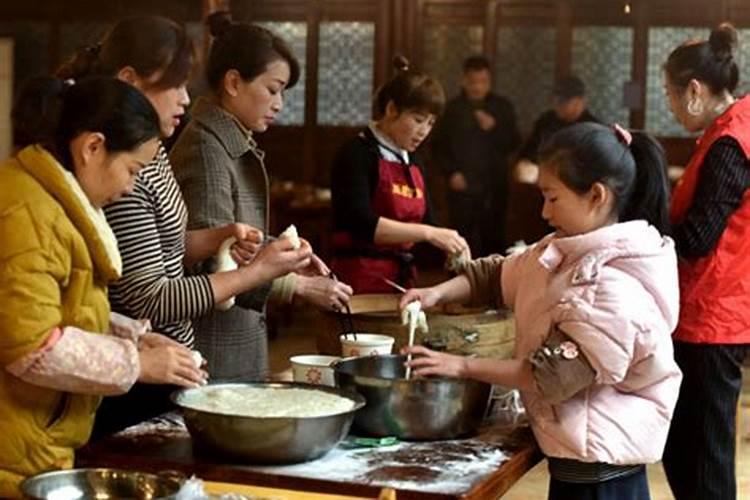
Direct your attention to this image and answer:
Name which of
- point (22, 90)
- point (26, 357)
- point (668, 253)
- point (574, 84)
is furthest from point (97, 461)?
point (574, 84)

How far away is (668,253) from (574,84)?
6579mm

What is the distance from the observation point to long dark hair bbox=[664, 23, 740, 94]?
11.8ft

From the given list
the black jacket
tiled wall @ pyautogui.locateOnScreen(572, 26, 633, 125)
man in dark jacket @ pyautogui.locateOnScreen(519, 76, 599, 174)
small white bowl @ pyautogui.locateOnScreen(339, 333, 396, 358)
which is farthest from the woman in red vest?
tiled wall @ pyautogui.locateOnScreen(572, 26, 633, 125)

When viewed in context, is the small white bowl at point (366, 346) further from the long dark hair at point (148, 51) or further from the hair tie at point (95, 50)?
the hair tie at point (95, 50)

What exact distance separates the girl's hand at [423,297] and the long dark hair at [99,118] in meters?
0.82

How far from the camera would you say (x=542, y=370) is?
2.41 m

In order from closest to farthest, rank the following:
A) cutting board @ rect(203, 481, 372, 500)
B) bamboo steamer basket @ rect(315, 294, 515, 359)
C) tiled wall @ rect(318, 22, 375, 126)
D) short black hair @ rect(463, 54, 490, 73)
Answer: cutting board @ rect(203, 481, 372, 500) → bamboo steamer basket @ rect(315, 294, 515, 359) → short black hair @ rect(463, 54, 490, 73) → tiled wall @ rect(318, 22, 375, 126)

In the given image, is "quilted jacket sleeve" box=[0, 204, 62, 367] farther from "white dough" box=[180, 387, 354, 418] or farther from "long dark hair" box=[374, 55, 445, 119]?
"long dark hair" box=[374, 55, 445, 119]

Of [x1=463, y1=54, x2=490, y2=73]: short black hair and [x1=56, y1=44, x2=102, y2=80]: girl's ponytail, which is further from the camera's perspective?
[x1=463, y1=54, x2=490, y2=73]: short black hair

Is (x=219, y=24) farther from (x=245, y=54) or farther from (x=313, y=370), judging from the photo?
(x=313, y=370)

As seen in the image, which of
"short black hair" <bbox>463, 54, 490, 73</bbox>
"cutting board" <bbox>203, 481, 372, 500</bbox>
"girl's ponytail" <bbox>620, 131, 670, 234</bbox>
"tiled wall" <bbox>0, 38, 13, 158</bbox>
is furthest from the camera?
"tiled wall" <bbox>0, 38, 13, 158</bbox>

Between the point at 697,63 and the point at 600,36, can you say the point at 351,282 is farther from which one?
the point at 600,36

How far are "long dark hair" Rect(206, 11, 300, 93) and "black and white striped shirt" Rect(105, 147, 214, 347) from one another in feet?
1.78

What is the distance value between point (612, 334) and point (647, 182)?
47 centimetres
